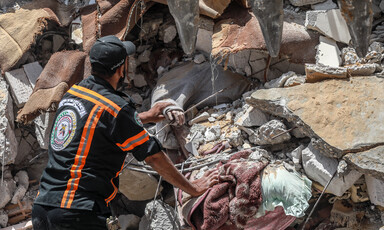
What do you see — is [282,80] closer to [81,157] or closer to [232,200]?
[232,200]

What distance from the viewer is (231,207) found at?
3277mm

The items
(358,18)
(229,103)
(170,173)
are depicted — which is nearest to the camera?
(358,18)

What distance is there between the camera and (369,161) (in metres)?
3.12

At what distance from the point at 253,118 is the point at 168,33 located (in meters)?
1.45

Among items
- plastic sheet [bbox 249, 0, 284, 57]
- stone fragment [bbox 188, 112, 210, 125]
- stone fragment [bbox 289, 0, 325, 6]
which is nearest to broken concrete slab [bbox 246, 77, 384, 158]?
stone fragment [bbox 188, 112, 210, 125]

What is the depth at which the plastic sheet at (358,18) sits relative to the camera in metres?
1.95

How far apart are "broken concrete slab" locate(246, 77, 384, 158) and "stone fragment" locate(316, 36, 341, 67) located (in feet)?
0.96

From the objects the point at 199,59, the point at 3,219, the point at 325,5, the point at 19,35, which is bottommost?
the point at 3,219

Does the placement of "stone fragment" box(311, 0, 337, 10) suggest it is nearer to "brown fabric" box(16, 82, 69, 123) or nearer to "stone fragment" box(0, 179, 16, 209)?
"brown fabric" box(16, 82, 69, 123)

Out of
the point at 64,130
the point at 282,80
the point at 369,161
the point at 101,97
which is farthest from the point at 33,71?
the point at 369,161

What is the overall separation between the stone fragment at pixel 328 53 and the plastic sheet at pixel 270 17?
70.5 inches

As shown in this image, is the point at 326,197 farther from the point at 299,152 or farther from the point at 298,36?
the point at 298,36

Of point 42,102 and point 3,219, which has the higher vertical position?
point 42,102

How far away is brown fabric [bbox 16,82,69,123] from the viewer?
13.8 feet
